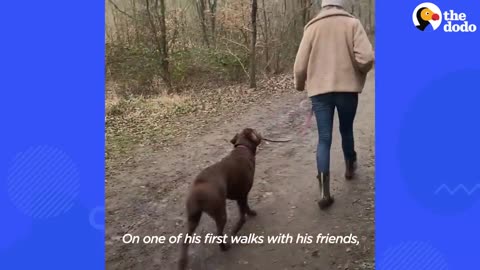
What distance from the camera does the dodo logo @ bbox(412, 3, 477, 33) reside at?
117 inches

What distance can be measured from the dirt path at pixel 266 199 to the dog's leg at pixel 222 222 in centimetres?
4

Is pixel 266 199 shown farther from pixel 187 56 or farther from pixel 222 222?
pixel 187 56

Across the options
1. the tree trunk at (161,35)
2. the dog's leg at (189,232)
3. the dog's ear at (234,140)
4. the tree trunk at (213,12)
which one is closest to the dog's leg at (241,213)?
the dog's leg at (189,232)

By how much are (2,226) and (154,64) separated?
1187 millimetres

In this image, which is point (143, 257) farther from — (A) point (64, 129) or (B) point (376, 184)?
(B) point (376, 184)

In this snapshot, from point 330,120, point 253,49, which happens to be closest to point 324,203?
point 330,120

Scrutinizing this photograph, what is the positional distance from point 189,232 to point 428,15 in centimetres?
173

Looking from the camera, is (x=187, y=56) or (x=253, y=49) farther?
Answer: (x=253, y=49)

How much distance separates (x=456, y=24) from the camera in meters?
3.00

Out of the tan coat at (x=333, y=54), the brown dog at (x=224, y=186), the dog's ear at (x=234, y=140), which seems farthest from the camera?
the dog's ear at (x=234, y=140)

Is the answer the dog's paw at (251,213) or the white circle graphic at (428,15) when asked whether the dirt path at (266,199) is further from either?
the white circle graphic at (428,15)

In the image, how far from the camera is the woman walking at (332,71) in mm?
3154

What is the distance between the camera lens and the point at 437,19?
2.99 meters

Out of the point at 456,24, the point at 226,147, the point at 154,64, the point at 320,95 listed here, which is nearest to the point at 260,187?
the point at 226,147
